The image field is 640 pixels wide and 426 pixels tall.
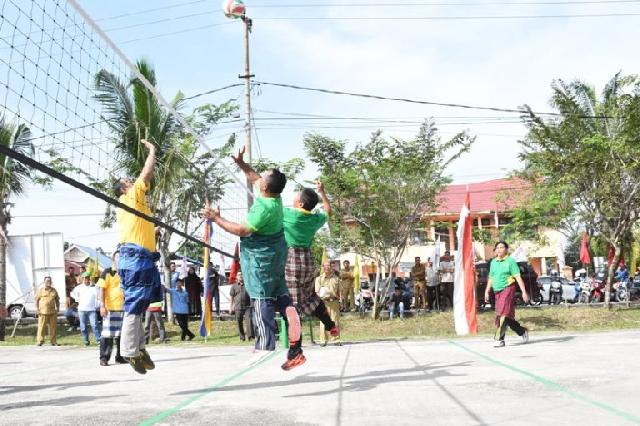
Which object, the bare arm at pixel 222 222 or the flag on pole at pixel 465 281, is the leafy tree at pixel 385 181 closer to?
the flag on pole at pixel 465 281

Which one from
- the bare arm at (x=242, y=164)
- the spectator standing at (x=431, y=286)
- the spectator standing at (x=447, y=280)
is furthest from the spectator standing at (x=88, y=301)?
the spectator standing at (x=447, y=280)

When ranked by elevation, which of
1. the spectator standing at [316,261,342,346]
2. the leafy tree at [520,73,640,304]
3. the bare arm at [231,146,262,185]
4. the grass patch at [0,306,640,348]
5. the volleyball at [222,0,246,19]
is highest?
the volleyball at [222,0,246,19]

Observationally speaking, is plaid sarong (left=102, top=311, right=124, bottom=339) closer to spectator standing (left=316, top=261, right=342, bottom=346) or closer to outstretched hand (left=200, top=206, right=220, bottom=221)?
outstretched hand (left=200, top=206, right=220, bottom=221)

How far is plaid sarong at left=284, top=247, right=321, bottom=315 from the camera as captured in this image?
718cm

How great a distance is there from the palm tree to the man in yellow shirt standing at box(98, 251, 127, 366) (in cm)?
956

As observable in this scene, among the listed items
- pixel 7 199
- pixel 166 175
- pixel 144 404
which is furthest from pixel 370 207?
pixel 144 404

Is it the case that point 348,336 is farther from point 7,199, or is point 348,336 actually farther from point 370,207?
point 7,199

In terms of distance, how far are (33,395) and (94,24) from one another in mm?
3440

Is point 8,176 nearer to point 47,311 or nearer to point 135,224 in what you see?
point 47,311

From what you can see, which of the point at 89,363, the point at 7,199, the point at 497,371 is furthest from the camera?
the point at 7,199

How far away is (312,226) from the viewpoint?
7.12 metres

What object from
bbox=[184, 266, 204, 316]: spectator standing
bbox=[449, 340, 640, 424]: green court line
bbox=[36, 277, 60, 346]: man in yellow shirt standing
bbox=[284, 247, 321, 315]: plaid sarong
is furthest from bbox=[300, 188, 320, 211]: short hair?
bbox=[184, 266, 204, 316]: spectator standing

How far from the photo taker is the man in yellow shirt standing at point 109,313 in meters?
9.37

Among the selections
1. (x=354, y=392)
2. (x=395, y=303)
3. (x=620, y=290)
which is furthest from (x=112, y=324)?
(x=620, y=290)
